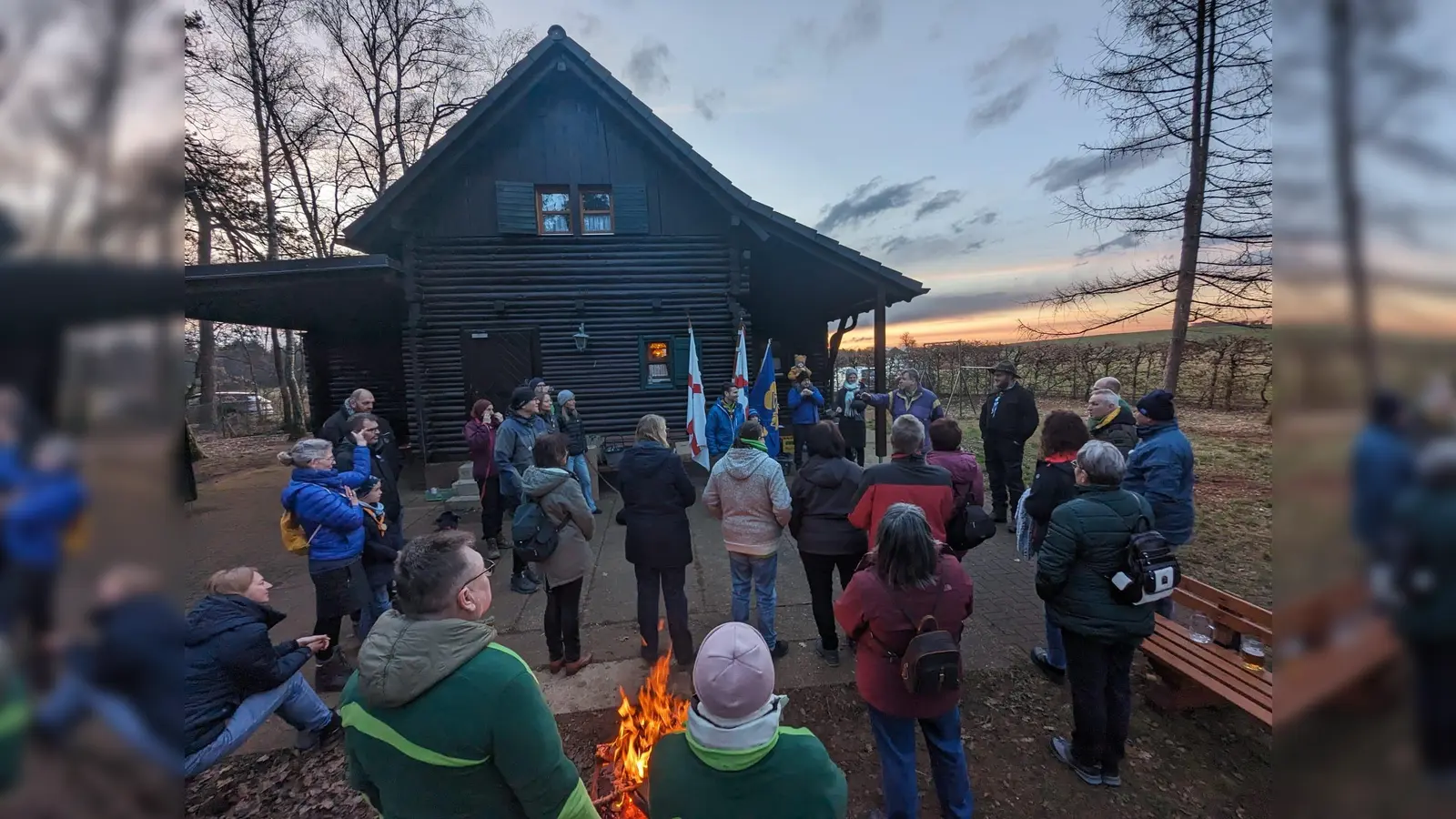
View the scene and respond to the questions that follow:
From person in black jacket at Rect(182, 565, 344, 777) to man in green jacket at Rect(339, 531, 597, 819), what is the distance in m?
1.25

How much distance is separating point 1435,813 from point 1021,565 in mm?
5654

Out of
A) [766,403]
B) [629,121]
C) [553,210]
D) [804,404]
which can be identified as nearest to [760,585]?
[804,404]

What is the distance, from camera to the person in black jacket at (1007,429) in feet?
19.6

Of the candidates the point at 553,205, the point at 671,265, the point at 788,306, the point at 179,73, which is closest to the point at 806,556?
the point at 179,73

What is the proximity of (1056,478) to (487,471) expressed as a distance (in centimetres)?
558

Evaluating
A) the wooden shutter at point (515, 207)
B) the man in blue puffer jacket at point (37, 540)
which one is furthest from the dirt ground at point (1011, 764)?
the wooden shutter at point (515, 207)

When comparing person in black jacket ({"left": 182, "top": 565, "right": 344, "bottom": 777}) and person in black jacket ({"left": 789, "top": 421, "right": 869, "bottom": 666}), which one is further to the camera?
person in black jacket ({"left": 789, "top": 421, "right": 869, "bottom": 666})

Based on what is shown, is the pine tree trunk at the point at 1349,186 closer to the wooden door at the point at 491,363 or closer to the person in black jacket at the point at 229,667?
the person in black jacket at the point at 229,667

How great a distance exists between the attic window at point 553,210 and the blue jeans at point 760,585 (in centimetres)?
753

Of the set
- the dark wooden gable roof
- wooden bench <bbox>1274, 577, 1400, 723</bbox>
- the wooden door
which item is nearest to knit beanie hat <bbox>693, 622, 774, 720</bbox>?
wooden bench <bbox>1274, 577, 1400, 723</bbox>

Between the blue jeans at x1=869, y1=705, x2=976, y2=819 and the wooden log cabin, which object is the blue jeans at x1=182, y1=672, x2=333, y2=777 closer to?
the blue jeans at x1=869, y1=705, x2=976, y2=819

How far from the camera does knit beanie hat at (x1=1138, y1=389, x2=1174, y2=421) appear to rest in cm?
374

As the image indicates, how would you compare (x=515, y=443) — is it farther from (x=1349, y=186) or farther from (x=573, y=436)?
(x=1349, y=186)

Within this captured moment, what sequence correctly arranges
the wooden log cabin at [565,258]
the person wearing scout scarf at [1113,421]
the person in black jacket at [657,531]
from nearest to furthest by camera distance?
the person in black jacket at [657,531] → the person wearing scout scarf at [1113,421] → the wooden log cabin at [565,258]
